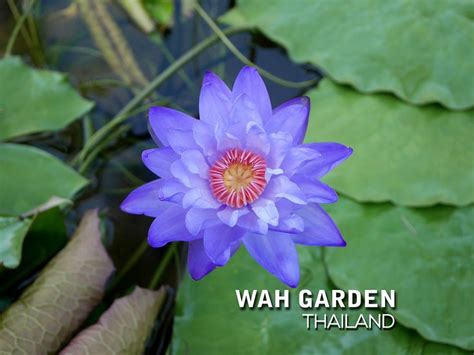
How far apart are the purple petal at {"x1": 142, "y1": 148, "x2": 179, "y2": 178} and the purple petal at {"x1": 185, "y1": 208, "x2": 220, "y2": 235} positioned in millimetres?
104

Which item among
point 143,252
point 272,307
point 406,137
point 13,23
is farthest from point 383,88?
point 13,23

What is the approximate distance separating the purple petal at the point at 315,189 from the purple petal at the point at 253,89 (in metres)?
0.12

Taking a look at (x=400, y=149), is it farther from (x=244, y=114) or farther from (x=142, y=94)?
(x=142, y=94)

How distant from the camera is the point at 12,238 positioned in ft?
3.71

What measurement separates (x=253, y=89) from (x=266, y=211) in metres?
0.21

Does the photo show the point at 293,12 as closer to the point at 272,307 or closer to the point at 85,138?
the point at 85,138

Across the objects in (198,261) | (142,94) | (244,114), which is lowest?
(142,94)

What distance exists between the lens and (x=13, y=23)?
1.82 metres

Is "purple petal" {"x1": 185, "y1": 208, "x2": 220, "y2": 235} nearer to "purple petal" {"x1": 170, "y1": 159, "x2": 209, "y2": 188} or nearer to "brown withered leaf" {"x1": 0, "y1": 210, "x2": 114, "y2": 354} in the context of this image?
"purple petal" {"x1": 170, "y1": 159, "x2": 209, "y2": 188}

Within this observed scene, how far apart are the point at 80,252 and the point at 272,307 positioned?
456mm

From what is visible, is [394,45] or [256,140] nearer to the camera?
[256,140]

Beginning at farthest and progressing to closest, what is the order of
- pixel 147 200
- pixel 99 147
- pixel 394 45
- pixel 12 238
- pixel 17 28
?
pixel 17 28 → pixel 99 147 → pixel 394 45 → pixel 12 238 → pixel 147 200

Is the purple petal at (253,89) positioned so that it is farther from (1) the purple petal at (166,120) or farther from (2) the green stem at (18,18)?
(2) the green stem at (18,18)

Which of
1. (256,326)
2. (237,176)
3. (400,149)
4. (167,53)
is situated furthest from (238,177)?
(167,53)
